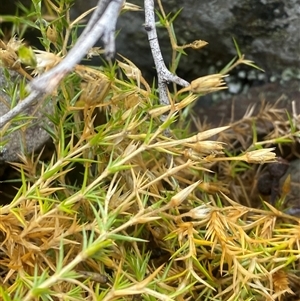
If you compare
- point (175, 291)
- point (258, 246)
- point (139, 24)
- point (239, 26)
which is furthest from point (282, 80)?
point (175, 291)

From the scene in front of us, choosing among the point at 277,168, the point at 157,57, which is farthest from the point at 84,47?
the point at 277,168

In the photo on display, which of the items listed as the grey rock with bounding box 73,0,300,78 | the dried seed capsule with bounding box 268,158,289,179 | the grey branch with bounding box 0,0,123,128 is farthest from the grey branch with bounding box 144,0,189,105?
the grey rock with bounding box 73,0,300,78

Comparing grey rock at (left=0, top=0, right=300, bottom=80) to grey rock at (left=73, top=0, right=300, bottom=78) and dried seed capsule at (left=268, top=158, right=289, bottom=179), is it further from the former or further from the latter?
dried seed capsule at (left=268, top=158, right=289, bottom=179)

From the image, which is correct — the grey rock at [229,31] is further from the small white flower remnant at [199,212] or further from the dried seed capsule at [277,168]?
the small white flower remnant at [199,212]

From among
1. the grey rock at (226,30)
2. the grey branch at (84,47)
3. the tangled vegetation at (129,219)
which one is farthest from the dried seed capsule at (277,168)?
the grey branch at (84,47)

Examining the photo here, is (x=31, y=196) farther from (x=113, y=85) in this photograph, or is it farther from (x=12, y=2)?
(x=12, y=2)

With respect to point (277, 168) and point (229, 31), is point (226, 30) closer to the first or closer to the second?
point (229, 31)
